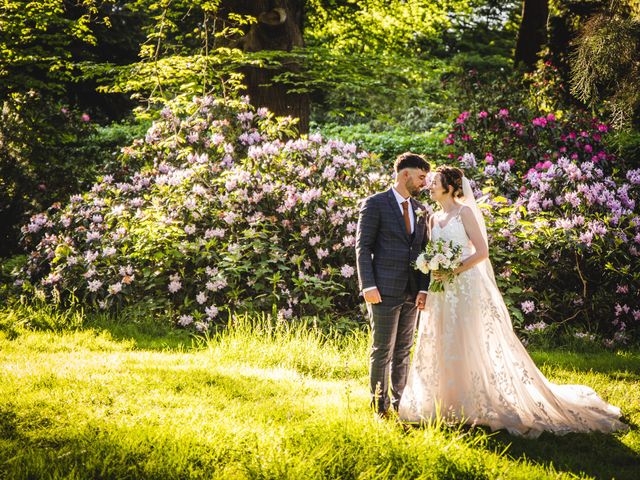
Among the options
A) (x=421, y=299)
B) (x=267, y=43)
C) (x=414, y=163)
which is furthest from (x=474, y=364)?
(x=267, y=43)

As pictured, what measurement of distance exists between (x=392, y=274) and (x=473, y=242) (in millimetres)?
723

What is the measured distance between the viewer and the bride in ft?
14.3

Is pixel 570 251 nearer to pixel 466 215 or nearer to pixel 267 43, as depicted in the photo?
pixel 466 215

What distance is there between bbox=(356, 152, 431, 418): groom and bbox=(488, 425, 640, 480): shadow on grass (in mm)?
839

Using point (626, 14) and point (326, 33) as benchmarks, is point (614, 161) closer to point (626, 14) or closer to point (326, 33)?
point (626, 14)

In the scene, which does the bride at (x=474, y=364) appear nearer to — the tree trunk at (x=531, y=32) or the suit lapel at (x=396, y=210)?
the suit lapel at (x=396, y=210)

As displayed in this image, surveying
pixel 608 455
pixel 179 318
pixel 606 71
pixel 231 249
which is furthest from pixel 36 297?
pixel 606 71

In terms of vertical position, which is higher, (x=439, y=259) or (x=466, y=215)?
(x=466, y=215)

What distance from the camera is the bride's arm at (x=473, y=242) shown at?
450 centimetres

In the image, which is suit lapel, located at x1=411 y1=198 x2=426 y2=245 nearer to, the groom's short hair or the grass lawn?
the groom's short hair

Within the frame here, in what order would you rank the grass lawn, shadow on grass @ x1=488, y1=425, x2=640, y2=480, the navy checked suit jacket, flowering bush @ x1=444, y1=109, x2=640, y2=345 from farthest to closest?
flowering bush @ x1=444, y1=109, x2=640, y2=345 → the navy checked suit jacket → shadow on grass @ x1=488, y1=425, x2=640, y2=480 → the grass lawn

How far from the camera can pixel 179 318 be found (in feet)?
23.0

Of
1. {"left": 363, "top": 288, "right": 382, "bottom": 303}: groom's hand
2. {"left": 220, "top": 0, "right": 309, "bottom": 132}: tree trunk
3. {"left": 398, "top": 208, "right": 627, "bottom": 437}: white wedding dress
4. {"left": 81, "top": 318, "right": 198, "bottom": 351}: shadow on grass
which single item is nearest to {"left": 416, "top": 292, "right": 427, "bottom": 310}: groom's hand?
{"left": 398, "top": 208, "right": 627, "bottom": 437}: white wedding dress

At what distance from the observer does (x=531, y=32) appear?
51.2 ft
